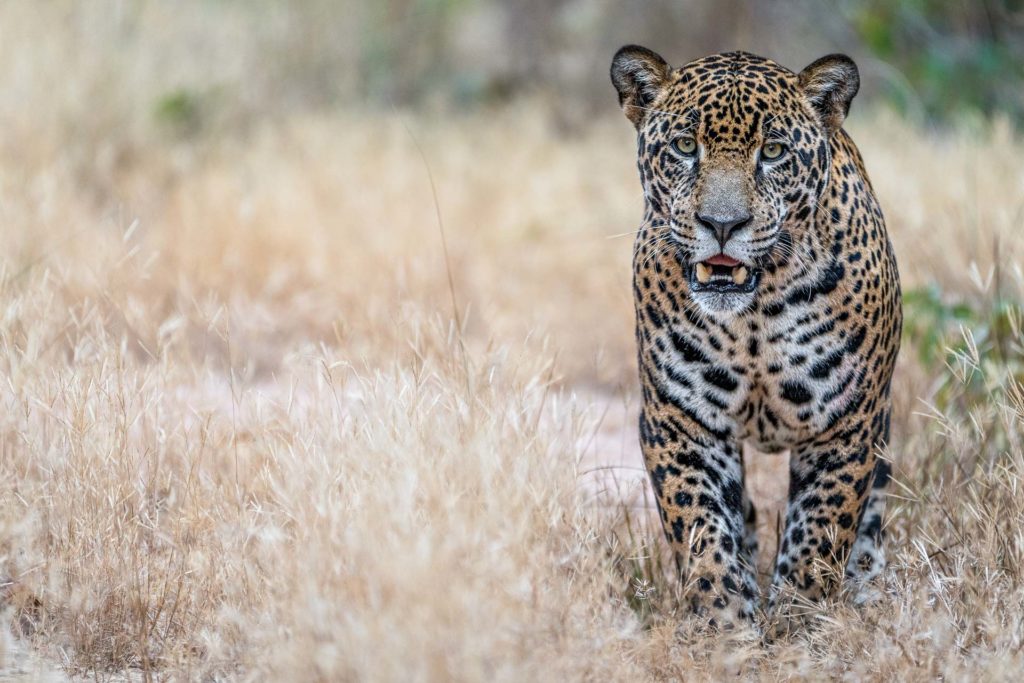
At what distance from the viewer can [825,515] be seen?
4.00 m

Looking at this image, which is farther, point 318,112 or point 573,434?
point 318,112

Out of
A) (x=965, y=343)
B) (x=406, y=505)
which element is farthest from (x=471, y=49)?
(x=406, y=505)

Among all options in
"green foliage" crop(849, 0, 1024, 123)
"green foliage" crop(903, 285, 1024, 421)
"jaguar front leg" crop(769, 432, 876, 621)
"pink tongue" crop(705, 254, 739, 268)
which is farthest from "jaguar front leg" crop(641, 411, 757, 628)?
"green foliage" crop(849, 0, 1024, 123)

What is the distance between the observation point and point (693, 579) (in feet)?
12.6

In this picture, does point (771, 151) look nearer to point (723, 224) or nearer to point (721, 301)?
point (723, 224)

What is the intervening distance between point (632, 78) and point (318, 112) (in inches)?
299

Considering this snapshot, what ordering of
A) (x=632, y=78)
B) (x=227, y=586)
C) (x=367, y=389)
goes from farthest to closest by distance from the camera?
(x=632, y=78) → (x=367, y=389) → (x=227, y=586)

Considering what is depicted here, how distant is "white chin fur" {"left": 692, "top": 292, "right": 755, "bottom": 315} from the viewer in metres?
3.75

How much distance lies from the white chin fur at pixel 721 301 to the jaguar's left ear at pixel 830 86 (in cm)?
60

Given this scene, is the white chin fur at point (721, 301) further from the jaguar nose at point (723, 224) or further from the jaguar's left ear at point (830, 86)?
the jaguar's left ear at point (830, 86)

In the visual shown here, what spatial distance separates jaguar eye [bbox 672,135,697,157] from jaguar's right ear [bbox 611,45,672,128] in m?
0.26

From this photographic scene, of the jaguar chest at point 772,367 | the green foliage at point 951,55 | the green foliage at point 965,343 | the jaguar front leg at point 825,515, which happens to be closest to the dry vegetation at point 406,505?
the green foliage at point 965,343

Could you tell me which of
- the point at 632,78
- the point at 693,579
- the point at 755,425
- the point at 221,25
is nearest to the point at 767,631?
the point at 693,579

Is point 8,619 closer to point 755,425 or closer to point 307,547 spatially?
point 307,547
